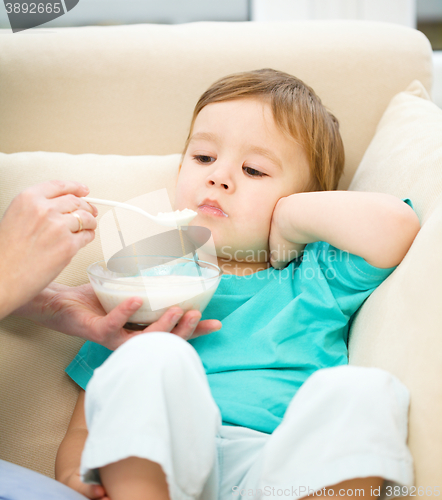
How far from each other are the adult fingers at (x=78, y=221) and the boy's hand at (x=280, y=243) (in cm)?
40

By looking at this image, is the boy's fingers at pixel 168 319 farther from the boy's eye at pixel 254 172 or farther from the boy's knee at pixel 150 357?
the boy's eye at pixel 254 172

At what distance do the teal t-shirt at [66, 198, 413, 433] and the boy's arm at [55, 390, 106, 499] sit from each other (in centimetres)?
7

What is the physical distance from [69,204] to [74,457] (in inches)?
17.7

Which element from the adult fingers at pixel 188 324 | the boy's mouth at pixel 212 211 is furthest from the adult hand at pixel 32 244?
the boy's mouth at pixel 212 211

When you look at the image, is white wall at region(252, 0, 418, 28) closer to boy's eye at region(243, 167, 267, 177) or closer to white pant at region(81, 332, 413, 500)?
boy's eye at region(243, 167, 267, 177)

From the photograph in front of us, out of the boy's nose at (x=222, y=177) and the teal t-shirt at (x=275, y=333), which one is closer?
the teal t-shirt at (x=275, y=333)

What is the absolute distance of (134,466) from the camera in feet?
1.92

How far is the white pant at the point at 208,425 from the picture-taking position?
1.80ft

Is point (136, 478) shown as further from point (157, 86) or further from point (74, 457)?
point (157, 86)

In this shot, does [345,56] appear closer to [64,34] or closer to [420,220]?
[420,220]

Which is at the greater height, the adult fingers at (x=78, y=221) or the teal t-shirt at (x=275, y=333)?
the adult fingers at (x=78, y=221)

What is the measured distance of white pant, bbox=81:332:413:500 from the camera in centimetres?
55

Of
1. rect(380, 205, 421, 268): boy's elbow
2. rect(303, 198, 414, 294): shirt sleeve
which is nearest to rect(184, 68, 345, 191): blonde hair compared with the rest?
rect(303, 198, 414, 294): shirt sleeve

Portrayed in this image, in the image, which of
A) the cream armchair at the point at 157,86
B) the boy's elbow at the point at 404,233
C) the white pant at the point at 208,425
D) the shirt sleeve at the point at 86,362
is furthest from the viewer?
the cream armchair at the point at 157,86
